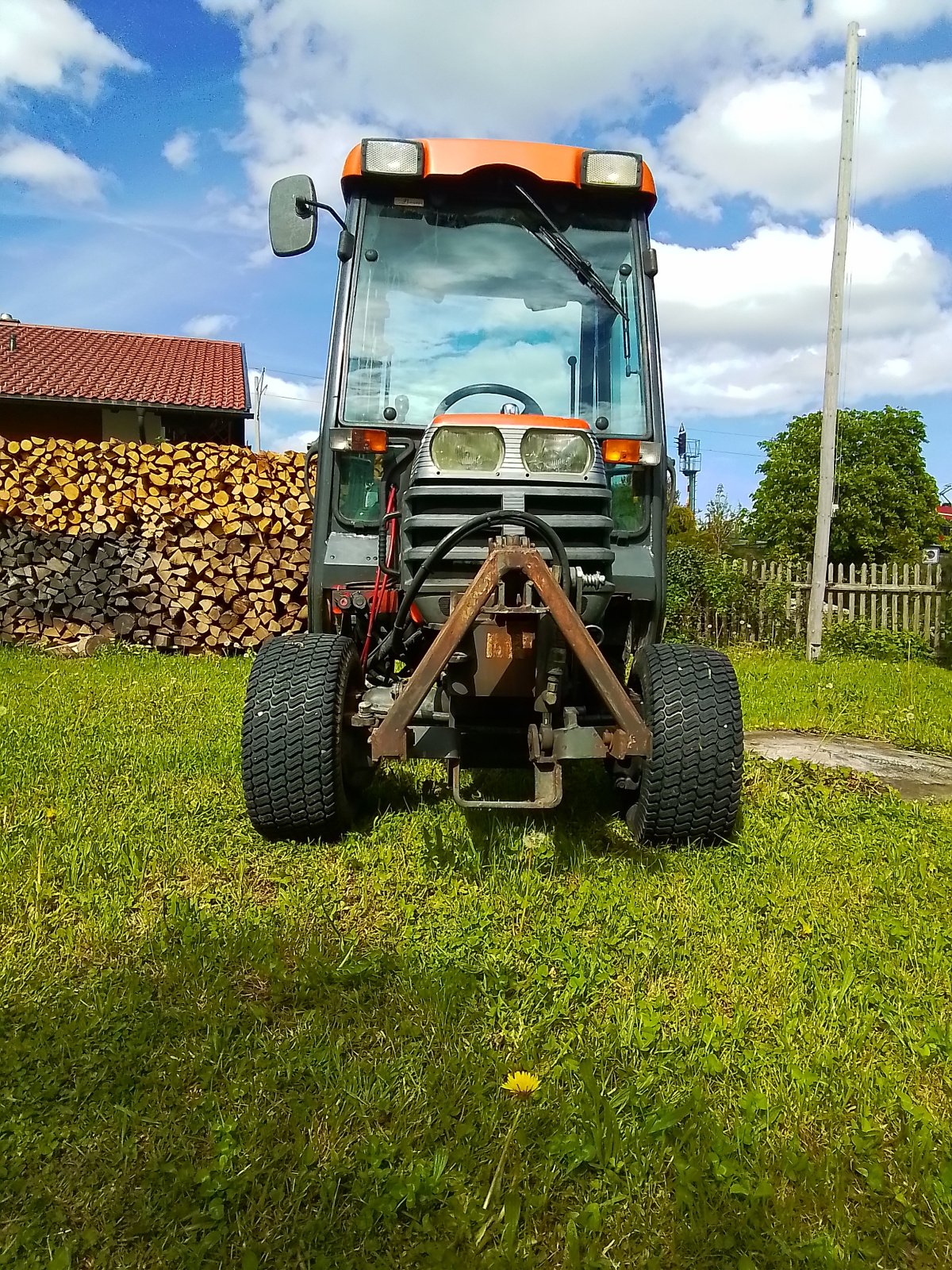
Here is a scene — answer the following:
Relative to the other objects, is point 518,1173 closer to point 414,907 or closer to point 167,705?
point 414,907

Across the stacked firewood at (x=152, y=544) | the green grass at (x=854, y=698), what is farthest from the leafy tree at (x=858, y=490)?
the stacked firewood at (x=152, y=544)

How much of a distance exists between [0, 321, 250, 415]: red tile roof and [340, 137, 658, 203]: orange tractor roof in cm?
1293

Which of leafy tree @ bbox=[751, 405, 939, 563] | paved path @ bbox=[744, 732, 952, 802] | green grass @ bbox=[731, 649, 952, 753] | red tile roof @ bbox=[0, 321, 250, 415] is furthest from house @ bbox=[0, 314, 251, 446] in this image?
leafy tree @ bbox=[751, 405, 939, 563]

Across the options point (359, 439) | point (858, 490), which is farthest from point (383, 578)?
point (858, 490)

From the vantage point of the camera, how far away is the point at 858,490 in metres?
25.8

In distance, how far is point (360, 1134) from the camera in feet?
5.90

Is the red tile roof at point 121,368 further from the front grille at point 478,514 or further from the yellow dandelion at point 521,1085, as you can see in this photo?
the yellow dandelion at point 521,1085

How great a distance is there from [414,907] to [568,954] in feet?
1.72

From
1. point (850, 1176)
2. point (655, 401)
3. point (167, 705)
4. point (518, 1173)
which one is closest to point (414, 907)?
point (518, 1173)

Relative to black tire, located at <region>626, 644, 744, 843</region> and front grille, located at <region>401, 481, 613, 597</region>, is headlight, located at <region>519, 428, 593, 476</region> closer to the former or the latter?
front grille, located at <region>401, 481, 613, 597</region>

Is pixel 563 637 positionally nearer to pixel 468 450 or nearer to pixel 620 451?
pixel 468 450

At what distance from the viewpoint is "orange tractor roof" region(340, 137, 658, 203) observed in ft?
11.5

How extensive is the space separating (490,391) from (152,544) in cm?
597

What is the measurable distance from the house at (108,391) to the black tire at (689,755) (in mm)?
13025
